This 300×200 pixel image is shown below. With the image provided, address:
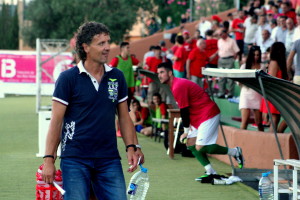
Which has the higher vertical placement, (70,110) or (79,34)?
(79,34)

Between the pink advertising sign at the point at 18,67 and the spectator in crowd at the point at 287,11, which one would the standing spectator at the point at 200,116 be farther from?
the pink advertising sign at the point at 18,67

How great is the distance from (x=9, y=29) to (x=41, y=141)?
144ft

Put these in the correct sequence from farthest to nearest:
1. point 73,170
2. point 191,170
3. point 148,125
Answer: point 148,125 → point 191,170 → point 73,170

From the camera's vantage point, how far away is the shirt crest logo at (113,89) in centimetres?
573

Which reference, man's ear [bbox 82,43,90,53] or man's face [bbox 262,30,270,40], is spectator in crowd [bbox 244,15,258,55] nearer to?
man's face [bbox 262,30,270,40]

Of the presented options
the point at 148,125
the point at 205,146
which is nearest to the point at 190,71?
the point at 148,125

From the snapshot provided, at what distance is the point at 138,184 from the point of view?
22.7 feet

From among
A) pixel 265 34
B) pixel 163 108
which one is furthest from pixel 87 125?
pixel 265 34

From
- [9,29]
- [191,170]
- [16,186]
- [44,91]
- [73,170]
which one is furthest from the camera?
[9,29]

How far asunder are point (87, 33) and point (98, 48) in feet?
0.47

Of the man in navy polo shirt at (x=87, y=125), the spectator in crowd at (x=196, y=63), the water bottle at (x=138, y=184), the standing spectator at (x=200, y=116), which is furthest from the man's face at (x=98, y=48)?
the spectator in crowd at (x=196, y=63)

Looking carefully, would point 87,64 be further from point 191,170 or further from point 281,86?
point 191,170

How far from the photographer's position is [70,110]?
18.6 ft

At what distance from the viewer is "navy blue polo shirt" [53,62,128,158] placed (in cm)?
564
